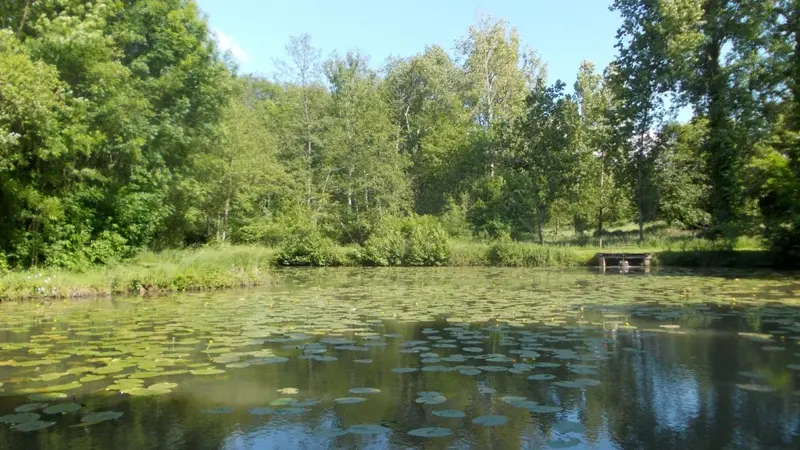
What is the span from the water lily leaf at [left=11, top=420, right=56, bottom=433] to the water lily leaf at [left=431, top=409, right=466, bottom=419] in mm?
3063

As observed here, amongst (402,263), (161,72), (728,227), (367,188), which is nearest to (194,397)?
(161,72)

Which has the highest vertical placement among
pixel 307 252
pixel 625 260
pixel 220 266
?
pixel 307 252

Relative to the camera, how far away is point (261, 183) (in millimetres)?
31953

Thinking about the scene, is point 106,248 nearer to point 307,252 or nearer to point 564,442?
point 307,252

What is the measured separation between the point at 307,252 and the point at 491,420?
2318 centimetres

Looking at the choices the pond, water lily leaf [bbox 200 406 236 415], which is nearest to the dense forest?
the pond

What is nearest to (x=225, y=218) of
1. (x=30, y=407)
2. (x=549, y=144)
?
(x=549, y=144)

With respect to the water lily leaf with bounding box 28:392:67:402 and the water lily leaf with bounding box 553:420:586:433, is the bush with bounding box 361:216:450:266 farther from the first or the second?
the water lily leaf with bounding box 553:420:586:433

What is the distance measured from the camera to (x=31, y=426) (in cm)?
446

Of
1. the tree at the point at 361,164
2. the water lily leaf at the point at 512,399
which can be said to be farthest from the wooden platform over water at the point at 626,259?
the water lily leaf at the point at 512,399

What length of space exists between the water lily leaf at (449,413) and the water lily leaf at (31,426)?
3063mm

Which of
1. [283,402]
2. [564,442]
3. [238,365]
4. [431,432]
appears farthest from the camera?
[238,365]

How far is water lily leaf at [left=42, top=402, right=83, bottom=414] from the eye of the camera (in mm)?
4840

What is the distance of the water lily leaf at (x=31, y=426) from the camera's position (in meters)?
4.42
